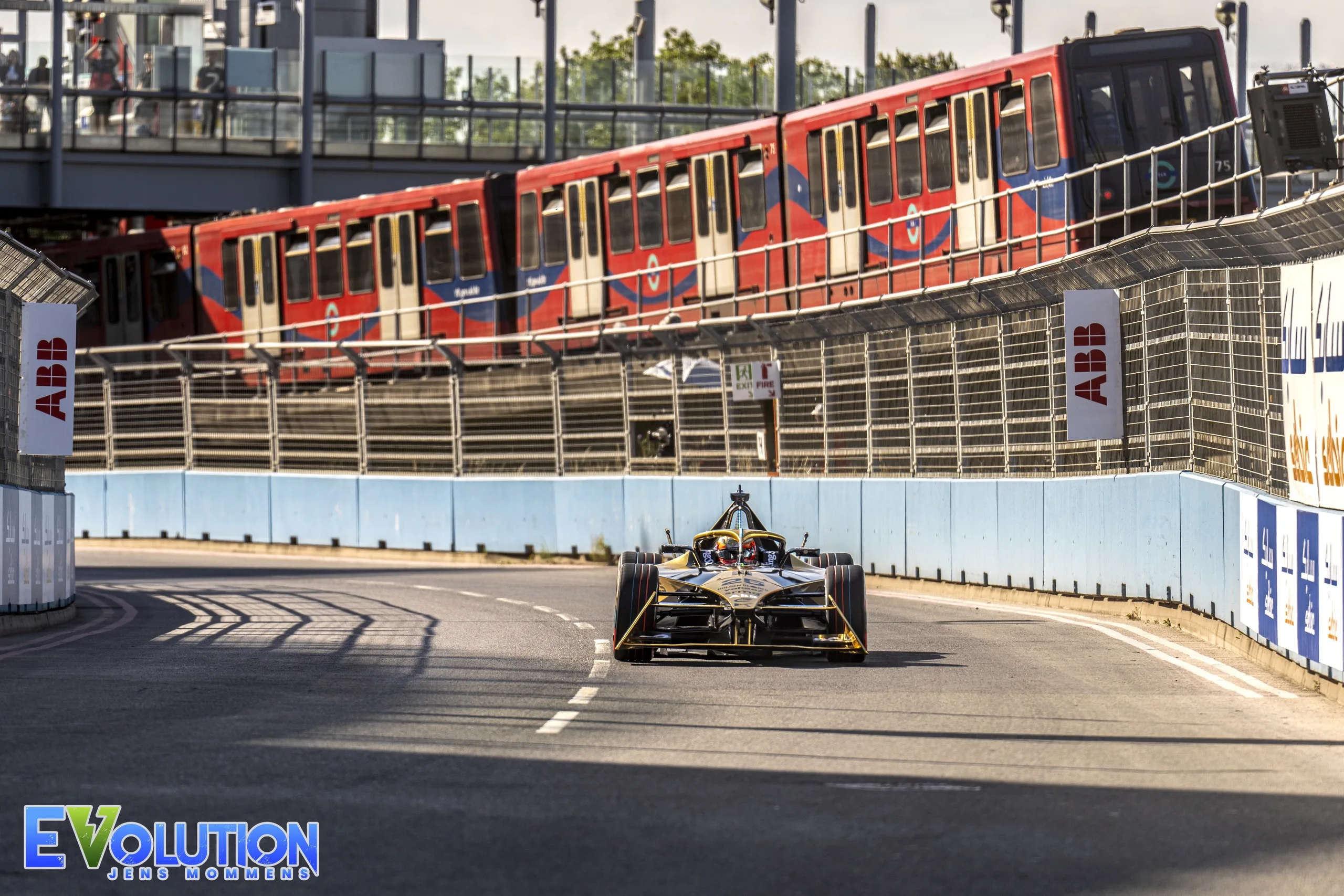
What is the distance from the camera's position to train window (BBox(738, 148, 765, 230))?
3047cm

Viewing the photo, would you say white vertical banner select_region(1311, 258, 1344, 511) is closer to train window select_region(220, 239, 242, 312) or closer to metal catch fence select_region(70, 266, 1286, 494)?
metal catch fence select_region(70, 266, 1286, 494)

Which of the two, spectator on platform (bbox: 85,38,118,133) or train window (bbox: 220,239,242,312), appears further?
spectator on platform (bbox: 85,38,118,133)

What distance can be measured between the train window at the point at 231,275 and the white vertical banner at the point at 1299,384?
28.1 metres

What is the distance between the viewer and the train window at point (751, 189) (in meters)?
30.5

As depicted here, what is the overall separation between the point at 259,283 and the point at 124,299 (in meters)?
5.21

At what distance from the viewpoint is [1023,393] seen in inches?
902

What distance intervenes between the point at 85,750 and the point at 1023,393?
48.6 ft

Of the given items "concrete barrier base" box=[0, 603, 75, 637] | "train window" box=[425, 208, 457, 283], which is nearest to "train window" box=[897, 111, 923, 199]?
"train window" box=[425, 208, 457, 283]

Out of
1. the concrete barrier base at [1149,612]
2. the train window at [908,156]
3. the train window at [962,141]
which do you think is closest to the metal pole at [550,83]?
the train window at [908,156]

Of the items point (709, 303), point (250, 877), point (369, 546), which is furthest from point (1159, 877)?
point (369, 546)

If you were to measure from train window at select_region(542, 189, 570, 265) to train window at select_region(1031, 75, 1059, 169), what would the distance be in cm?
1075

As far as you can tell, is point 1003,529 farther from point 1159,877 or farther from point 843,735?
point 1159,877

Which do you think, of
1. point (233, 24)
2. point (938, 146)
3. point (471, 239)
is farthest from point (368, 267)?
point (233, 24)

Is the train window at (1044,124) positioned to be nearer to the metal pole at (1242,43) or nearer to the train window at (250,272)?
the train window at (250,272)
